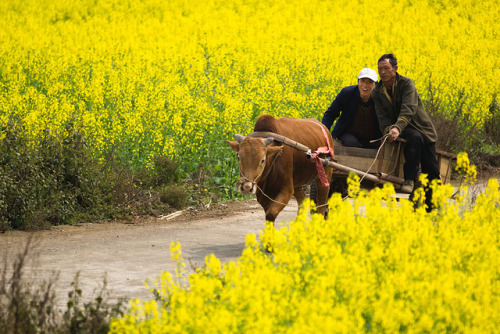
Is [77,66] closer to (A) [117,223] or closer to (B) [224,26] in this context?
(A) [117,223]

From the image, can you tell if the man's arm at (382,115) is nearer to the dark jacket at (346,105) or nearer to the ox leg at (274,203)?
the dark jacket at (346,105)

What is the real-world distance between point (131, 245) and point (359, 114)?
295 cm

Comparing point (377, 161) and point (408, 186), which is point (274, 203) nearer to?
point (377, 161)

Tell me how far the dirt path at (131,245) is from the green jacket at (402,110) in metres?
2.13

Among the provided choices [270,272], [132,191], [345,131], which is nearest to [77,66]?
[132,191]

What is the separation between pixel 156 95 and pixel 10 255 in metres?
6.98

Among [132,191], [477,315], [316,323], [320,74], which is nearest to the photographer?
[316,323]

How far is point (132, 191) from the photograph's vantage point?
1112 centimetres

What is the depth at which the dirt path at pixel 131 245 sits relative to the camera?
6.87m

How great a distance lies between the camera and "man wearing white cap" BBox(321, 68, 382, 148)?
8.95 metres

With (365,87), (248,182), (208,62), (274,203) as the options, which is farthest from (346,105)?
(208,62)

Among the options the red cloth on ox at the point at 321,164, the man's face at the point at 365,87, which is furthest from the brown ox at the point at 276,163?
the man's face at the point at 365,87

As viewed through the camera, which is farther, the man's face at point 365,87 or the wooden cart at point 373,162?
the man's face at point 365,87

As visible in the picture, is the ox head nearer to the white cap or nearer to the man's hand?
the man's hand
